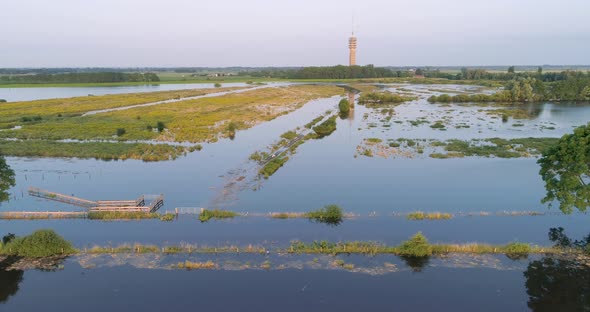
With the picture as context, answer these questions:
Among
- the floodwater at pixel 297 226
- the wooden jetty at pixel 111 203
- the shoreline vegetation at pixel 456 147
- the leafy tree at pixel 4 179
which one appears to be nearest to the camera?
the floodwater at pixel 297 226

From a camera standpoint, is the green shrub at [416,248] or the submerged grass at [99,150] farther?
the submerged grass at [99,150]

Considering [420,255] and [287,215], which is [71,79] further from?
[420,255]

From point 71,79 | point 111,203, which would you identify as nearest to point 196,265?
point 111,203

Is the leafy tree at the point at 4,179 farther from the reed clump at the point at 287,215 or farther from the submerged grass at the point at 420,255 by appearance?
the submerged grass at the point at 420,255

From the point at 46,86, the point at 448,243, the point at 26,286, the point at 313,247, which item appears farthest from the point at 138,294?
the point at 46,86

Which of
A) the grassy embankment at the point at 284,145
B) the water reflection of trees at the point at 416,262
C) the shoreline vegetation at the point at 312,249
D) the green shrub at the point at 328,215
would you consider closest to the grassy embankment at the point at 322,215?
the green shrub at the point at 328,215
